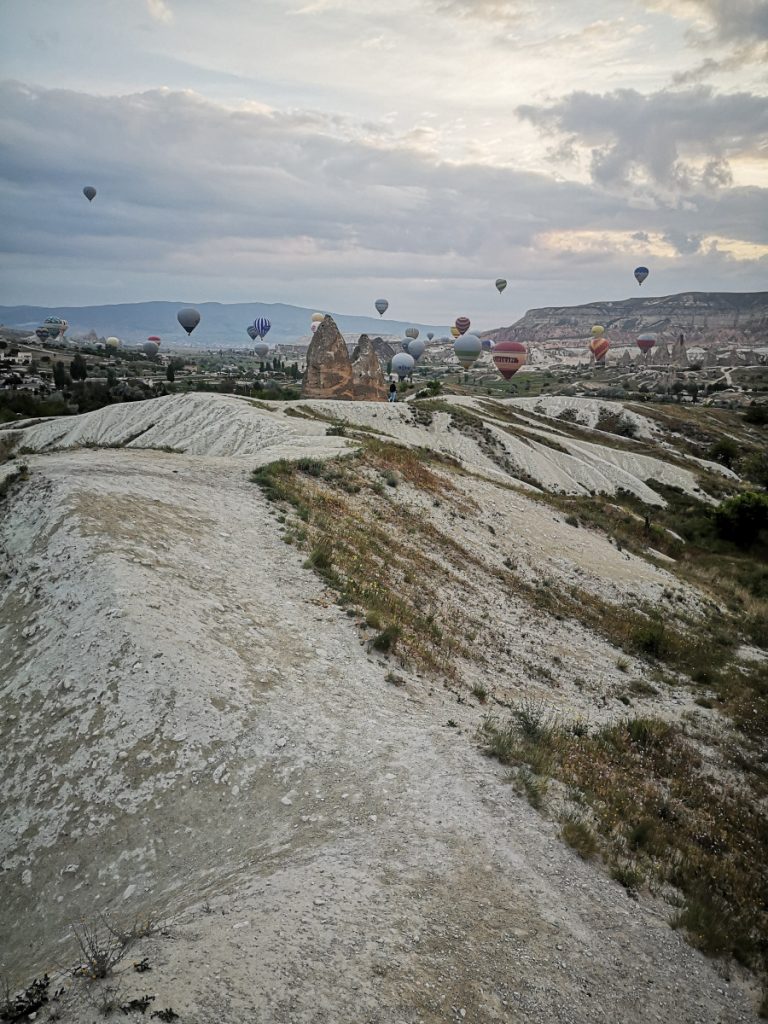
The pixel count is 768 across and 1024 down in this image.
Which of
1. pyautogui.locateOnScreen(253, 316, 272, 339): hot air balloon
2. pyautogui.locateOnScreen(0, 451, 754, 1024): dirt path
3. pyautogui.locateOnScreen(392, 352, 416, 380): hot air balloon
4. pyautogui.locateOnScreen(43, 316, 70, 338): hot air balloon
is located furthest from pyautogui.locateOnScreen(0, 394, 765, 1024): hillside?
pyautogui.locateOnScreen(43, 316, 70, 338): hot air balloon

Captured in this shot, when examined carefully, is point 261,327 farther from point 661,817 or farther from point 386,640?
point 661,817

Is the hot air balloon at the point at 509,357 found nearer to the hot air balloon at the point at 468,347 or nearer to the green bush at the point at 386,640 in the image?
the hot air balloon at the point at 468,347

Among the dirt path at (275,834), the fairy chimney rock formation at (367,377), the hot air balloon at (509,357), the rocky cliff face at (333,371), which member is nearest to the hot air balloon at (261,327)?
the hot air balloon at (509,357)

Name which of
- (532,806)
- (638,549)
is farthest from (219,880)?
(638,549)

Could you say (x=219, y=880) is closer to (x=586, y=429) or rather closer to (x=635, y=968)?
(x=635, y=968)

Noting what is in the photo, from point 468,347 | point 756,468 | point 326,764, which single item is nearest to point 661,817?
point 326,764

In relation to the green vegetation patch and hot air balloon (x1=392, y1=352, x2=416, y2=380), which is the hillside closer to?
the green vegetation patch
